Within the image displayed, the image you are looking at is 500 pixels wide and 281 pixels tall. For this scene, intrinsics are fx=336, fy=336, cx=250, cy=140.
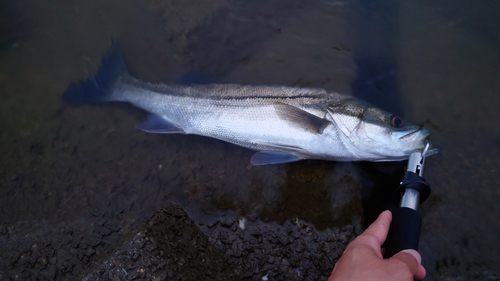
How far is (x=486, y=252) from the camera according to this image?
292 cm

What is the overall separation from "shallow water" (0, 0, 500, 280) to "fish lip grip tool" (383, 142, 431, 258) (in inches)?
25.7

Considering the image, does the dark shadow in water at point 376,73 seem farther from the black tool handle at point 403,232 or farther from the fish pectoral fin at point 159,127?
the fish pectoral fin at point 159,127

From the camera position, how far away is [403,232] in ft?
7.32

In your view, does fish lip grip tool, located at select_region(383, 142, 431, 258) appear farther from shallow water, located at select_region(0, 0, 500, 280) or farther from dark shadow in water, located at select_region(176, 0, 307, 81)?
dark shadow in water, located at select_region(176, 0, 307, 81)

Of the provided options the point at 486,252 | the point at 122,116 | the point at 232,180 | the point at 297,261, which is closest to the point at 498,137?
the point at 486,252

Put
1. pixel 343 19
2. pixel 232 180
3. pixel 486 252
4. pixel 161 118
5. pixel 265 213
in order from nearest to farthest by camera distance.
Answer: pixel 486 252, pixel 265 213, pixel 232 180, pixel 161 118, pixel 343 19

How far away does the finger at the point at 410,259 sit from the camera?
1.95 m

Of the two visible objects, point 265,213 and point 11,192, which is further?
point 11,192

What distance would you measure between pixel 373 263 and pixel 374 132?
1.44 m

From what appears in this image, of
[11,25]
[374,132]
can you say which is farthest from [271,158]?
[11,25]

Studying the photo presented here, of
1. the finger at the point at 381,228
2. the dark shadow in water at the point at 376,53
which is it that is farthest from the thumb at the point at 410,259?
the dark shadow in water at the point at 376,53

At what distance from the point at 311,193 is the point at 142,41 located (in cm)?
287

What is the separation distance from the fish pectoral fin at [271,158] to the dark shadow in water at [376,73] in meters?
0.72

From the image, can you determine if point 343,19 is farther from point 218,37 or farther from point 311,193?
point 311,193
